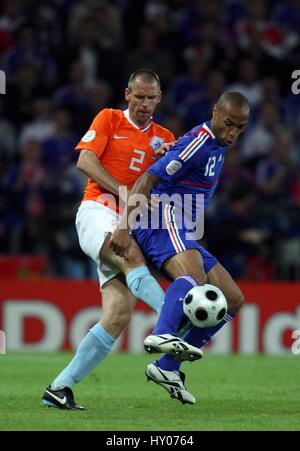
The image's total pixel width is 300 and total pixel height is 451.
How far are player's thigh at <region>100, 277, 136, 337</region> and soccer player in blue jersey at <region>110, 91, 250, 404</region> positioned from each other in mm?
301

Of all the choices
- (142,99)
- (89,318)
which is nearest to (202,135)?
(142,99)

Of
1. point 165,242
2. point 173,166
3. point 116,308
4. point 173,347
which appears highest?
point 173,166

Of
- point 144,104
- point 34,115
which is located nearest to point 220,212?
point 34,115

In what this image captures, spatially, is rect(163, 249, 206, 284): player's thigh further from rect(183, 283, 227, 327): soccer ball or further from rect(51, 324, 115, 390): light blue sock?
rect(51, 324, 115, 390): light blue sock

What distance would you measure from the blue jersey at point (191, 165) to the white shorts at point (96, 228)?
0.37 meters

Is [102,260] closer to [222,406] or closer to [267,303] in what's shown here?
[222,406]

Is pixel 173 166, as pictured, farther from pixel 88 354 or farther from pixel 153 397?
pixel 153 397

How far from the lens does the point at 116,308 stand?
716 cm

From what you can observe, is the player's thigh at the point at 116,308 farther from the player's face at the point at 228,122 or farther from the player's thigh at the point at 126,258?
the player's face at the point at 228,122

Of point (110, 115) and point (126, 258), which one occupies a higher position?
point (110, 115)

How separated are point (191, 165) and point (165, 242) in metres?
0.55

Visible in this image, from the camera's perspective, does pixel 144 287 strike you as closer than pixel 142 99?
Yes

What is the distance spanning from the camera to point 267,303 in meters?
13.1

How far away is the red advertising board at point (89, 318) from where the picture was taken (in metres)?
12.9
